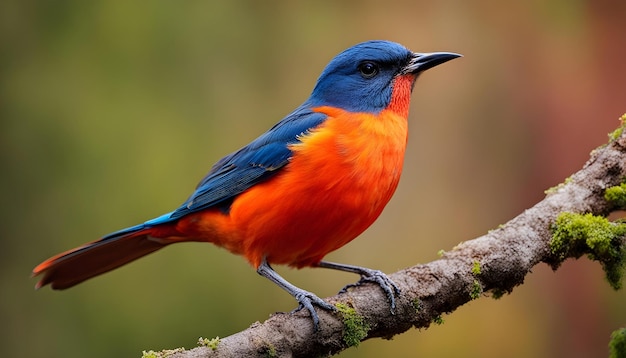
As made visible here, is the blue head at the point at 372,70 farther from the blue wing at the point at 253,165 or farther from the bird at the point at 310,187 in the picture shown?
the blue wing at the point at 253,165

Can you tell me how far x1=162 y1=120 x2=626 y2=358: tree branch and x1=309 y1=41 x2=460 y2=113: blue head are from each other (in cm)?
93

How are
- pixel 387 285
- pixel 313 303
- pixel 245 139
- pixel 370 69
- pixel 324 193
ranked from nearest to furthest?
1. pixel 313 303
2. pixel 387 285
3. pixel 324 193
4. pixel 370 69
5. pixel 245 139

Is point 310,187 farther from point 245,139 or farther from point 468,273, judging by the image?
point 245,139

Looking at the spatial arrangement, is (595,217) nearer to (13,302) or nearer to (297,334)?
(297,334)

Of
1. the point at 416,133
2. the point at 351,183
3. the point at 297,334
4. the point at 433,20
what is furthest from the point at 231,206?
the point at 433,20

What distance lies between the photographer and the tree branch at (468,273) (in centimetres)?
316

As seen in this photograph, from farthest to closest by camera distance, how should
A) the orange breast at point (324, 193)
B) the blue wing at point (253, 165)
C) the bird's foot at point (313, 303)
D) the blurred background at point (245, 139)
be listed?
1. the blurred background at point (245, 139)
2. the blue wing at point (253, 165)
3. the orange breast at point (324, 193)
4. the bird's foot at point (313, 303)

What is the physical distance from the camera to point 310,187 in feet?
11.7

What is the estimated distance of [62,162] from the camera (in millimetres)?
5676

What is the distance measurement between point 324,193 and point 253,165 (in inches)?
21.3

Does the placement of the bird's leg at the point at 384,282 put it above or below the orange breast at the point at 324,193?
below

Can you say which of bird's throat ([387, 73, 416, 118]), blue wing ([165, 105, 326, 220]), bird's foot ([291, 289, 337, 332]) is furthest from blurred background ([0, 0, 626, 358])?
bird's foot ([291, 289, 337, 332])

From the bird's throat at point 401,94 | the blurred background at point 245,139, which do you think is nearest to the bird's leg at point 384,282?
the bird's throat at point 401,94

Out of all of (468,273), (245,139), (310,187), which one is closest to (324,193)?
(310,187)
